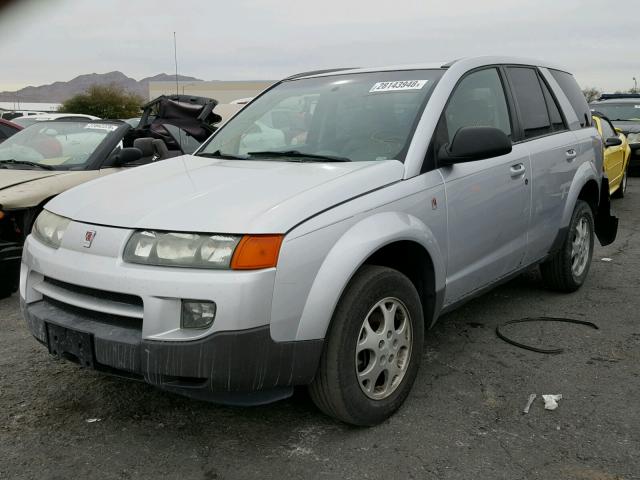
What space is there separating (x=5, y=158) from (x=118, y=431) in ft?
14.0

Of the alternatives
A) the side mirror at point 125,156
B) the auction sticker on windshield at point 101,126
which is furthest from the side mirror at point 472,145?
the auction sticker on windshield at point 101,126

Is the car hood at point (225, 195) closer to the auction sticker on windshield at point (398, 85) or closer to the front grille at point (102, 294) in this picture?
the front grille at point (102, 294)

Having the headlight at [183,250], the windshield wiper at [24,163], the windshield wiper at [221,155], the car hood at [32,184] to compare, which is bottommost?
the car hood at [32,184]

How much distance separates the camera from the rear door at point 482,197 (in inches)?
141

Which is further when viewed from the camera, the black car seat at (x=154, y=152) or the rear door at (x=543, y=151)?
the black car seat at (x=154, y=152)

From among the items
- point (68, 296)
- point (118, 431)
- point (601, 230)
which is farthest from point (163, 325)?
point (601, 230)

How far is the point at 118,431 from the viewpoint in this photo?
3.08 metres

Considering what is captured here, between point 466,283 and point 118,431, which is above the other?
point 466,283

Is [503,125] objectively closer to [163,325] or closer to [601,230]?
[601,230]

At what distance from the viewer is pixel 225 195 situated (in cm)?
296

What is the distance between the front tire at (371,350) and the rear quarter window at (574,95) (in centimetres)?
284

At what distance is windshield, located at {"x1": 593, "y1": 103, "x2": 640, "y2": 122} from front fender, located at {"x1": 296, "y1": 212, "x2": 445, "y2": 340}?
12.7 m

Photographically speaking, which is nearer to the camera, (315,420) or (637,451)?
(637,451)

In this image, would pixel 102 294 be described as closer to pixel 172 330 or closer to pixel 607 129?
pixel 172 330
